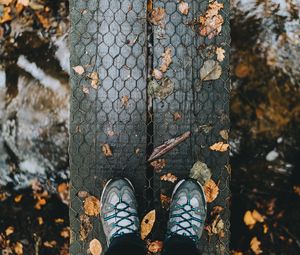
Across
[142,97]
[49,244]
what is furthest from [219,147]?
[49,244]

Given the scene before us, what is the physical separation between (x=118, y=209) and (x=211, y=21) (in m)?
1.12

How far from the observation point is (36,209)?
282 cm

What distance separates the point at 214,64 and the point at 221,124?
12.8 inches

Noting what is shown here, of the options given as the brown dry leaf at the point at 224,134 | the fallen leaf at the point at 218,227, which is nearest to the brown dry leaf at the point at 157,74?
the brown dry leaf at the point at 224,134

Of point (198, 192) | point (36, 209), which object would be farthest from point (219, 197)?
point (36, 209)

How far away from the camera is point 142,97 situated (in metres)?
2.22

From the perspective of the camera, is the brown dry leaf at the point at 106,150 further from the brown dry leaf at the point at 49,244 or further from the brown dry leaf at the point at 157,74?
the brown dry leaf at the point at 49,244

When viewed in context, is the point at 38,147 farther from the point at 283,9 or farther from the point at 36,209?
the point at 283,9

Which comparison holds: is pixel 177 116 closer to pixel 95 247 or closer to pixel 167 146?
pixel 167 146

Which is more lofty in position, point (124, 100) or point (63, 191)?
point (124, 100)

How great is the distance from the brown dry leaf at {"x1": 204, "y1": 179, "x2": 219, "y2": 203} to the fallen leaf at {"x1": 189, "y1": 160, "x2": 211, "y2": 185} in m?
0.03

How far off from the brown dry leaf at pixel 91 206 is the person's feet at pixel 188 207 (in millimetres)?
404

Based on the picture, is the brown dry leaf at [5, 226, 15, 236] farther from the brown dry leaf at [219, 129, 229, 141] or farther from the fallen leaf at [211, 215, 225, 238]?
the brown dry leaf at [219, 129, 229, 141]

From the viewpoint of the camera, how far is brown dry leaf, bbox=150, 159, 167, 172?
2.22 meters
